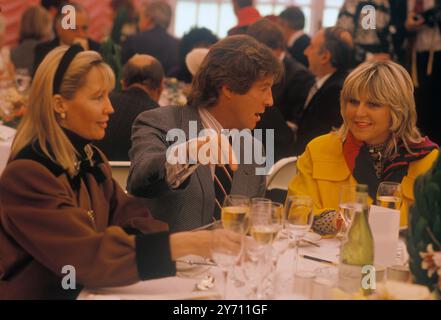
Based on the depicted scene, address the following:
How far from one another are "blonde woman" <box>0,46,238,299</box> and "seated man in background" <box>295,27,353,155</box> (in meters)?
2.85

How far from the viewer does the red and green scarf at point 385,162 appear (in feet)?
8.79

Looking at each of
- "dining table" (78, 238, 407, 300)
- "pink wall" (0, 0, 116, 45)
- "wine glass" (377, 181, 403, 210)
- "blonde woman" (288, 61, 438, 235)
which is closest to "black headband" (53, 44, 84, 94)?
"dining table" (78, 238, 407, 300)

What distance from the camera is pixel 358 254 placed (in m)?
1.83

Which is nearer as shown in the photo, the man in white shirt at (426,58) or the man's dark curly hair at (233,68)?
the man's dark curly hair at (233,68)

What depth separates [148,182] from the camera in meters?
2.25

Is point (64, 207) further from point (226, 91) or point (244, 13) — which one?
point (244, 13)

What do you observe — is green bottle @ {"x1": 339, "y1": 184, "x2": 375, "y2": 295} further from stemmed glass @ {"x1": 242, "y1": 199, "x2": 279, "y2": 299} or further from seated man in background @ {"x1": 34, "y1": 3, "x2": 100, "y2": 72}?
seated man in background @ {"x1": 34, "y1": 3, "x2": 100, "y2": 72}

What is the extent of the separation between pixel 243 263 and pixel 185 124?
984mm

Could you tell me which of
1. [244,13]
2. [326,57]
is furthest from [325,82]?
[244,13]

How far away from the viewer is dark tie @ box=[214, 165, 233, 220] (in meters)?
2.62

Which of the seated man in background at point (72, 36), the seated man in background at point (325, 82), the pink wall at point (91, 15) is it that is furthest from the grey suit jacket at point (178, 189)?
the pink wall at point (91, 15)

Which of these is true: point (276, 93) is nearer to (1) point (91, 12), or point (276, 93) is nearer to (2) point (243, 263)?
(2) point (243, 263)

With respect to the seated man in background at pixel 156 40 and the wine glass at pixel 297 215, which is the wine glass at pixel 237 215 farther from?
the seated man in background at pixel 156 40

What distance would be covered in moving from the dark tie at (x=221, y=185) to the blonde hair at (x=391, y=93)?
541 millimetres
